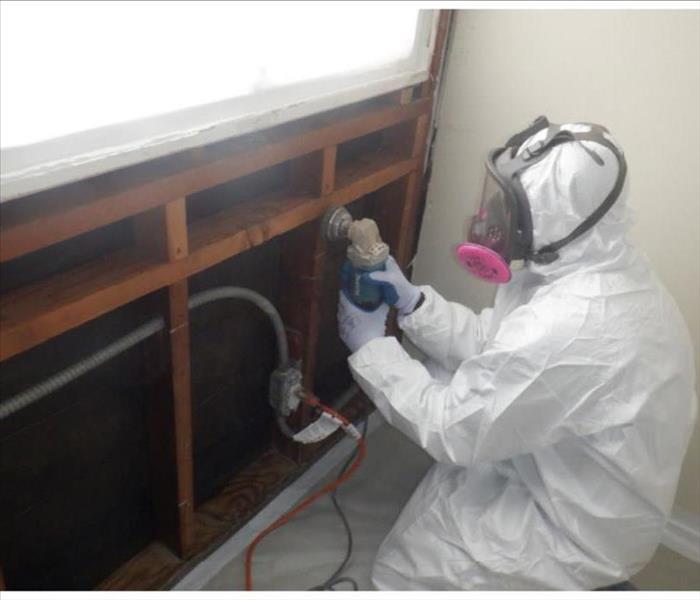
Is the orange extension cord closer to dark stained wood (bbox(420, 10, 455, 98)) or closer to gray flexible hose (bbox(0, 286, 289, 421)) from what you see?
gray flexible hose (bbox(0, 286, 289, 421))

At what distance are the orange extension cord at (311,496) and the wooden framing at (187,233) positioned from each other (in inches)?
2.9

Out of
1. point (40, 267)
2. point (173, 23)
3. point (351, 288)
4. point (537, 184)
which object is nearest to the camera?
point (173, 23)

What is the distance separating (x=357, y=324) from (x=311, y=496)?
569 mm

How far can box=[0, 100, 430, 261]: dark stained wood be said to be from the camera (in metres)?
0.83

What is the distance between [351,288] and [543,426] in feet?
1.57

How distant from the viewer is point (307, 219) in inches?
50.6

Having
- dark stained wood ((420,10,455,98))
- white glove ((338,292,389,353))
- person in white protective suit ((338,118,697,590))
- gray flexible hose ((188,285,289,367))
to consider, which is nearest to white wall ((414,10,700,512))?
dark stained wood ((420,10,455,98))

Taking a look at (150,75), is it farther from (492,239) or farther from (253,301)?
(492,239)

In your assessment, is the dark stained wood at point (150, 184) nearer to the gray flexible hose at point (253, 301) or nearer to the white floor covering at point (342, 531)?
the gray flexible hose at point (253, 301)

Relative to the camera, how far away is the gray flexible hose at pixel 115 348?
0.94 m

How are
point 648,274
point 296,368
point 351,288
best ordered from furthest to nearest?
point 296,368 < point 351,288 < point 648,274

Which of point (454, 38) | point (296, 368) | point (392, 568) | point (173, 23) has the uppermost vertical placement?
point (173, 23)

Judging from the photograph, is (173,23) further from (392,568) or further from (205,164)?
(392,568)

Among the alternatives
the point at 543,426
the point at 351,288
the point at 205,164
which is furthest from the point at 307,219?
the point at 543,426
